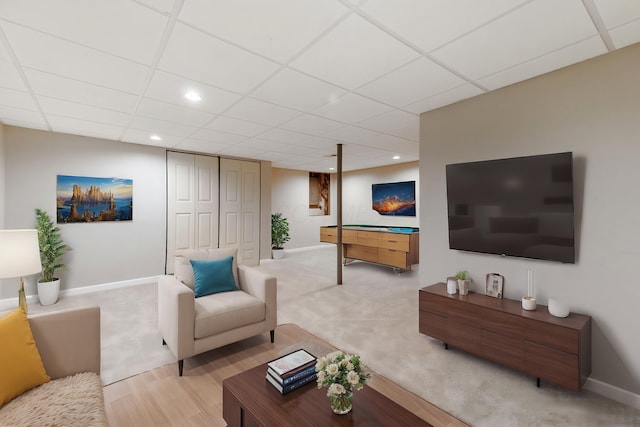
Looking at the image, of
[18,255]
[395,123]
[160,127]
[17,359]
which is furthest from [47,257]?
[395,123]

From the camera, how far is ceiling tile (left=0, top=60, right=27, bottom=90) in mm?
2186

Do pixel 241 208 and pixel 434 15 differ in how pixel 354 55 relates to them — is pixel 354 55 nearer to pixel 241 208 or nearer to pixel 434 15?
pixel 434 15

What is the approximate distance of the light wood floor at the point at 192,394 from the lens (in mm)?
1856

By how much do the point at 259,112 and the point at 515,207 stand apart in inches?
109

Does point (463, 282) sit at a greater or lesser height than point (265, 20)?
lesser

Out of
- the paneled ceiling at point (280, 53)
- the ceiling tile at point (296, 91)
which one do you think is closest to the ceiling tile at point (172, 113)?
the paneled ceiling at point (280, 53)

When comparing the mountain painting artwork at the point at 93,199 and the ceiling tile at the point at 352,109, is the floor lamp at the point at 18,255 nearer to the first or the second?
the ceiling tile at the point at 352,109

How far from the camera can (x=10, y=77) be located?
2369mm

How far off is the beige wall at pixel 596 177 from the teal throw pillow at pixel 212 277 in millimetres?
2629

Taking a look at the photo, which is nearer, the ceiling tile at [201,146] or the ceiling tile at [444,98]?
the ceiling tile at [444,98]

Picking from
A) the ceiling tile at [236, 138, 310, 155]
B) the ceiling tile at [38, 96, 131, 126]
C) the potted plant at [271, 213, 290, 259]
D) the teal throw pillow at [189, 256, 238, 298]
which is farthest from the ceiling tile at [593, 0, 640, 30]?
the potted plant at [271, 213, 290, 259]

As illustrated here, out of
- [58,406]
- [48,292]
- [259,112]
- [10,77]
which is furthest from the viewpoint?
[48,292]

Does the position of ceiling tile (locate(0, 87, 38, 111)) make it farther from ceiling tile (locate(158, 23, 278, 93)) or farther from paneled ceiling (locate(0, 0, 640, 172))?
ceiling tile (locate(158, 23, 278, 93))

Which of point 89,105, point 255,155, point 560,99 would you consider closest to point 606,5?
point 560,99
